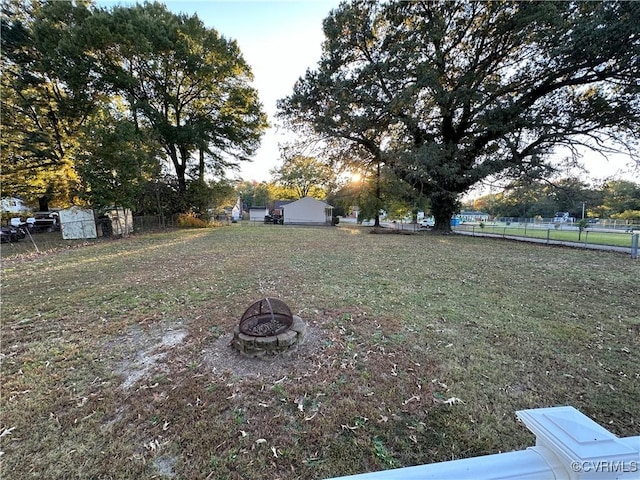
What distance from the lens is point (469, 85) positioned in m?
13.0

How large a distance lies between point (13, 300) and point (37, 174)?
515 inches

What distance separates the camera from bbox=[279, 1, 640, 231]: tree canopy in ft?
34.4

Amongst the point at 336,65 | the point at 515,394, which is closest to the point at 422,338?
the point at 515,394

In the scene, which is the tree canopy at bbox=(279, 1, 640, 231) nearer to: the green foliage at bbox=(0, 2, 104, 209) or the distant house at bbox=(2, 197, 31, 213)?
the green foliage at bbox=(0, 2, 104, 209)

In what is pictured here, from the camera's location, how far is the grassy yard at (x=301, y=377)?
1.66 meters

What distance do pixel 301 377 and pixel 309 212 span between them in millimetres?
30334

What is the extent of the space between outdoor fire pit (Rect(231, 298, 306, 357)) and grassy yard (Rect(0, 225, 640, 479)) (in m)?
0.13

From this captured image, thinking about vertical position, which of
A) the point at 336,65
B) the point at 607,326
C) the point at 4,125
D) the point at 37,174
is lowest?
the point at 607,326

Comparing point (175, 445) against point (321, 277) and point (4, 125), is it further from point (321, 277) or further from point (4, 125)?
point (4, 125)

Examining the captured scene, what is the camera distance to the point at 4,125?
12.6 m

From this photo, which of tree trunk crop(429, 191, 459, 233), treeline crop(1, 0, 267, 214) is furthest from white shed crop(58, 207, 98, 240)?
tree trunk crop(429, 191, 459, 233)

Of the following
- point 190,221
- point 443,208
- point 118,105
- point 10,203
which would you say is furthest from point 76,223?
point 443,208

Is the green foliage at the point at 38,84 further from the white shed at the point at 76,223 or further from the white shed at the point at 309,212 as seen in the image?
the white shed at the point at 309,212

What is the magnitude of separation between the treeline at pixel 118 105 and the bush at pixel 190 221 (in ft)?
1.99
